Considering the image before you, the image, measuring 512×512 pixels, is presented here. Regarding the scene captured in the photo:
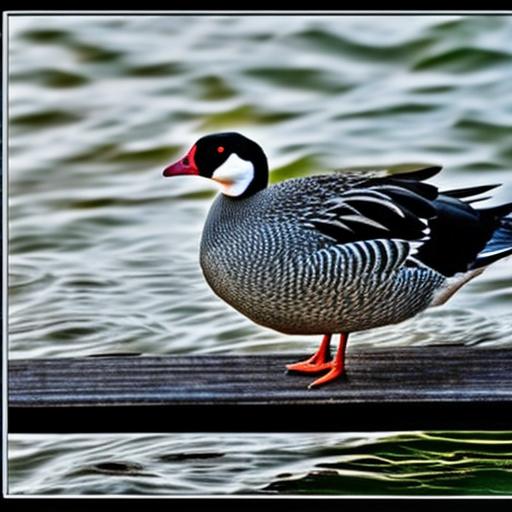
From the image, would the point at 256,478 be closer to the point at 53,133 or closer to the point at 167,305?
the point at 167,305

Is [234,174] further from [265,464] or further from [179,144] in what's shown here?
[265,464]

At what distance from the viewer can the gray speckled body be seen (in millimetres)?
4223

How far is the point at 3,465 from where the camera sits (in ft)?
14.4

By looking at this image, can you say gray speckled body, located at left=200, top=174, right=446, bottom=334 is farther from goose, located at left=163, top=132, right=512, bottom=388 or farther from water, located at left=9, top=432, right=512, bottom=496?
water, located at left=9, top=432, right=512, bottom=496

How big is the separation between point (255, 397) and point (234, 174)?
2.20 ft

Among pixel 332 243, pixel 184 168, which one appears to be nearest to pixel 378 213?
pixel 332 243

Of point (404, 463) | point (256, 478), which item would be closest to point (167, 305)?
point (256, 478)

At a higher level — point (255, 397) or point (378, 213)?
point (378, 213)

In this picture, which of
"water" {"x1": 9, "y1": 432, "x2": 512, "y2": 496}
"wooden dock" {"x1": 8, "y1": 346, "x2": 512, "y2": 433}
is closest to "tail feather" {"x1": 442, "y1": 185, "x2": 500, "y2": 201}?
"wooden dock" {"x1": 8, "y1": 346, "x2": 512, "y2": 433}

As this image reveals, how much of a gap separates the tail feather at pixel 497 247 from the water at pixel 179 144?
65mm

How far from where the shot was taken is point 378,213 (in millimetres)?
4293

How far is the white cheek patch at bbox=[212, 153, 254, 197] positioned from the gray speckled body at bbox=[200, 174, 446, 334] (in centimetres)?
4

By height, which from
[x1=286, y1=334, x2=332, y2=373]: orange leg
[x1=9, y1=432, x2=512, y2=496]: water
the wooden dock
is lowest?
[x1=9, y1=432, x2=512, y2=496]: water

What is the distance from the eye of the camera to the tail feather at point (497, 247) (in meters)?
4.34
